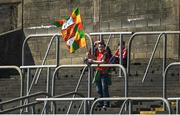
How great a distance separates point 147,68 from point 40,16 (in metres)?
10.1

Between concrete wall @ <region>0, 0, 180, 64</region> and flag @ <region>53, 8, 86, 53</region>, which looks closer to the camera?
flag @ <region>53, 8, 86, 53</region>

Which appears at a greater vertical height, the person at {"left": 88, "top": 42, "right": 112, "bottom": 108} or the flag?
the flag

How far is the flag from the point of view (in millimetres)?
16891

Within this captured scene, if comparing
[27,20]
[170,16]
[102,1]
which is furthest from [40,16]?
[170,16]

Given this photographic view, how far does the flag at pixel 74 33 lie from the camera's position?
16.9m

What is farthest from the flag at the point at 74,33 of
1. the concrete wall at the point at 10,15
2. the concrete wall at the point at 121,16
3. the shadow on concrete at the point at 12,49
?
the concrete wall at the point at 10,15

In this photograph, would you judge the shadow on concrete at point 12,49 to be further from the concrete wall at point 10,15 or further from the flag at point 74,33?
the flag at point 74,33

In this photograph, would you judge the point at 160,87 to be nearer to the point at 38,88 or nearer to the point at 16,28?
the point at 38,88

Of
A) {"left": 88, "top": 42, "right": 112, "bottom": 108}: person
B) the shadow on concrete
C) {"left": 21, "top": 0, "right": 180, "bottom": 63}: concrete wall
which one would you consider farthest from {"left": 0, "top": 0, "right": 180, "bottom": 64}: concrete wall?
{"left": 88, "top": 42, "right": 112, "bottom": 108}: person

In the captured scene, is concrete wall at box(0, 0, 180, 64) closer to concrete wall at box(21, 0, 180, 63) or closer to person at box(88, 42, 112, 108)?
concrete wall at box(21, 0, 180, 63)

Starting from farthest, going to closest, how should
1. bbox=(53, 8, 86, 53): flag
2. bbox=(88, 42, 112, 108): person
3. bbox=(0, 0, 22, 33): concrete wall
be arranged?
bbox=(0, 0, 22, 33): concrete wall < bbox=(53, 8, 86, 53): flag < bbox=(88, 42, 112, 108): person

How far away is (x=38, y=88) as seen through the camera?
1850cm

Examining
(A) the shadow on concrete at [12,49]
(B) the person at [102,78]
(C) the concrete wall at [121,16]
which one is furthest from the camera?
(A) the shadow on concrete at [12,49]

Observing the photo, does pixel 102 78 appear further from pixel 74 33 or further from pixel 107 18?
pixel 107 18
